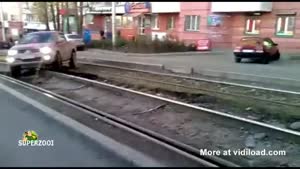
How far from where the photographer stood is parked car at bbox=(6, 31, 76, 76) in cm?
1438

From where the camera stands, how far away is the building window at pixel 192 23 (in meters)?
33.2

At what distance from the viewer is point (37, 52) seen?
1440 cm

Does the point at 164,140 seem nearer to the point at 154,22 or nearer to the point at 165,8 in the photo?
the point at 165,8

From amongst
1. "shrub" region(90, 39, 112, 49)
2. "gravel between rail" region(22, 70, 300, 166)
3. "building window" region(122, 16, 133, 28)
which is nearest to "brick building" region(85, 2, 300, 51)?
"building window" region(122, 16, 133, 28)

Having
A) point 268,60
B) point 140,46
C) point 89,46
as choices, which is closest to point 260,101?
point 268,60

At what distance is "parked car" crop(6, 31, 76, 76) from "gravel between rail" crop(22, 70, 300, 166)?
191 inches

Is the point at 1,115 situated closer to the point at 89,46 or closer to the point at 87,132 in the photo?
the point at 87,132

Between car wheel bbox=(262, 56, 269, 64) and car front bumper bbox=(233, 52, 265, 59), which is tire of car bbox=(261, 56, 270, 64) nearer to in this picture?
car wheel bbox=(262, 56, 269, 64)

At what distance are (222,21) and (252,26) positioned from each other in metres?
2.81

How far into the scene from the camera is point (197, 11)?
32719mm

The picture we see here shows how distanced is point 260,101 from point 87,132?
16.4 feet

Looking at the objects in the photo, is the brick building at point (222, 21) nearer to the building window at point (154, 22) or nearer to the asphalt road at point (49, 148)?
the building window at point (154, 22)

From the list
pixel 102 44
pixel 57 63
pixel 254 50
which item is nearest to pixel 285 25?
pixel 254 50

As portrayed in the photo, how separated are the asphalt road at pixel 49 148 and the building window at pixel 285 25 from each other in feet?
77.1
